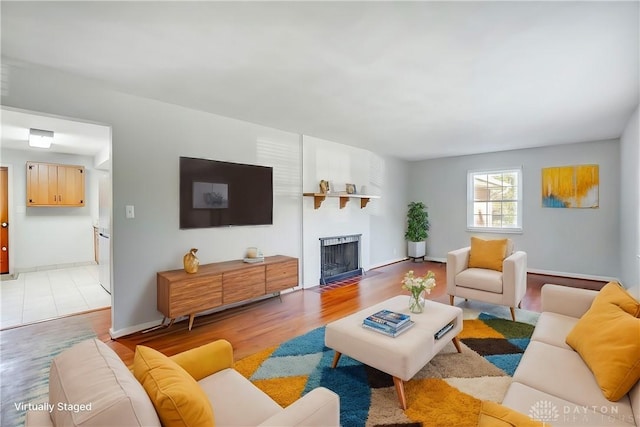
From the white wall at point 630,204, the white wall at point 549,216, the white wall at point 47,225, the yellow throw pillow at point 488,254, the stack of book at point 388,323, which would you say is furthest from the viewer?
the white wall at point 47,225

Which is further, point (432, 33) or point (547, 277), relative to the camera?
point (547, 277)

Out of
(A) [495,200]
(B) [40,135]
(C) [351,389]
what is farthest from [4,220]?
(A) [495,200]

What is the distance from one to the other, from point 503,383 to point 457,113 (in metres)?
2.86

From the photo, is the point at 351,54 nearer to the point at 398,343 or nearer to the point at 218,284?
the point at 398,343

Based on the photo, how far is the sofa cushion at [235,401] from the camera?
1189mm

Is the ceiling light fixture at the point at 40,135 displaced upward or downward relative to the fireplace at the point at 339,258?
upward

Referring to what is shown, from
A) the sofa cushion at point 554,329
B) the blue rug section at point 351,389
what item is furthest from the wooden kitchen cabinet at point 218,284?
the sofa cushion at point 554,329

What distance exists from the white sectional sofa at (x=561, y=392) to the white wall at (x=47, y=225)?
767 centimetres

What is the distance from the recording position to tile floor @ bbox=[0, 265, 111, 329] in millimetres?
3492

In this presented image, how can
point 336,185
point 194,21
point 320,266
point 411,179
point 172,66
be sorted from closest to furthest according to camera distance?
point 194,21 → point 172,66 → point 320,266 → point 336,185 → point 411,179

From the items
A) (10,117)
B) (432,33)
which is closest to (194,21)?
(432,33)

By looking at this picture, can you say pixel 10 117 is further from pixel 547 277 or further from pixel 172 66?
pixel 547 277

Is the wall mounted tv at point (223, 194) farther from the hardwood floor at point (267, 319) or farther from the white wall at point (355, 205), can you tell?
the hardwood floor at point (267, 319)

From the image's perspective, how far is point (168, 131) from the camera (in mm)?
3279
